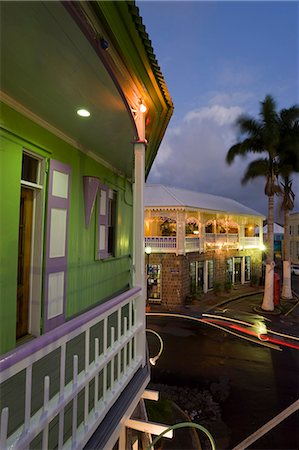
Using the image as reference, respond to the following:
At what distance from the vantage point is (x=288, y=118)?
15.3 metres

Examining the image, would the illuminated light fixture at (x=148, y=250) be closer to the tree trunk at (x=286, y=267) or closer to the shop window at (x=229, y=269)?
the shop window at (x=229, y=269)

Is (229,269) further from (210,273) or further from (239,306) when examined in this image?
(239,306)

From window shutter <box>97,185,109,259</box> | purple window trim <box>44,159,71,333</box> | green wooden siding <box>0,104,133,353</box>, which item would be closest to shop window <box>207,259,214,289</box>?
green wooden siding <box>0,104,133,353</box>

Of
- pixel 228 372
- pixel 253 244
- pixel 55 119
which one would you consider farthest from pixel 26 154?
pixel 253 244

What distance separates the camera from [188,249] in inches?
653

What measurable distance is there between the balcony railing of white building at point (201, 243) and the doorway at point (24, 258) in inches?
496

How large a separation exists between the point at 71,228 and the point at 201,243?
14.3m

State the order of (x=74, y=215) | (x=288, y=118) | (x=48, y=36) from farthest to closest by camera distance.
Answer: (x=288, y=118) < (x=74, y=215) < (x=48, y=36)

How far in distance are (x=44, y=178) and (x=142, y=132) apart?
170 cm

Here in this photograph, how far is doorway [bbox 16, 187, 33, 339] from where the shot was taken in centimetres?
370

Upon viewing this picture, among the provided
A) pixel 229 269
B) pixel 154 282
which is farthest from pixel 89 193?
pixel 229 269

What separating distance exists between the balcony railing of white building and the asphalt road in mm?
5389

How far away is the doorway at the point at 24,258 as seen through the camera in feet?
12.1

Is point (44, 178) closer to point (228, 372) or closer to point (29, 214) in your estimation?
point (29, 214)
